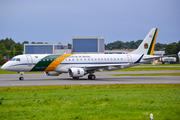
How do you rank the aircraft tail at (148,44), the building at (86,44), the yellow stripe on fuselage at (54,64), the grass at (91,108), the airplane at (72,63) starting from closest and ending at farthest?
the grass at (91,108) < the airplane at (72,63) < the yellow stripe on fuselage at (54,64) < the aircraft tail at (148,44) < the building at (86,44)

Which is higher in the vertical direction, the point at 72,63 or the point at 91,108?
the point at 72,63

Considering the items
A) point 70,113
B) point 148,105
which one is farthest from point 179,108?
point 70,113

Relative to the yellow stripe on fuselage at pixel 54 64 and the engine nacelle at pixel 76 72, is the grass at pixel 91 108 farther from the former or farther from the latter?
the yellow stripe on fuselage at pixel 54 64

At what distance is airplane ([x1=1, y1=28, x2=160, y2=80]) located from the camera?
33.7 metres

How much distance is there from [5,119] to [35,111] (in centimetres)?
174

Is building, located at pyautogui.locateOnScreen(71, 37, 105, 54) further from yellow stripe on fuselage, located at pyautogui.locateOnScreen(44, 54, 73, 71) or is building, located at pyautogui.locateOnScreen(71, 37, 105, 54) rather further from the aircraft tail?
yellow stripe on fuselage, located at pyautogui.locateOnScreen(44, 54, 73, 71)

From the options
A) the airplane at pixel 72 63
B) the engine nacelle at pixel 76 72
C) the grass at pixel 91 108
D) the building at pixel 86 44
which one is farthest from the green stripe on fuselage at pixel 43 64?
the building at pixel 86 44

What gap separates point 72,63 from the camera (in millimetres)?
36000

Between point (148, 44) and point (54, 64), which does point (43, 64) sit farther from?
point (148, 44)

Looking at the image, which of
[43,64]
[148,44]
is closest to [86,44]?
[148,44]

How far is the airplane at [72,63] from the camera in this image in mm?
33656

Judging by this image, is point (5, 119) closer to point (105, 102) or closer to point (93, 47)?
point (105, 102)

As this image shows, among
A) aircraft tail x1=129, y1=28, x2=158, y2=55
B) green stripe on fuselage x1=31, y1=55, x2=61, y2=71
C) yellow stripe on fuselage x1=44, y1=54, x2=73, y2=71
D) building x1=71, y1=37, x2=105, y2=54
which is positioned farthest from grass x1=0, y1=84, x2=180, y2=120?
building x1=71, y1=37, x2=105, y2=54

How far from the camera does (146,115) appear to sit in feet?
39.2
